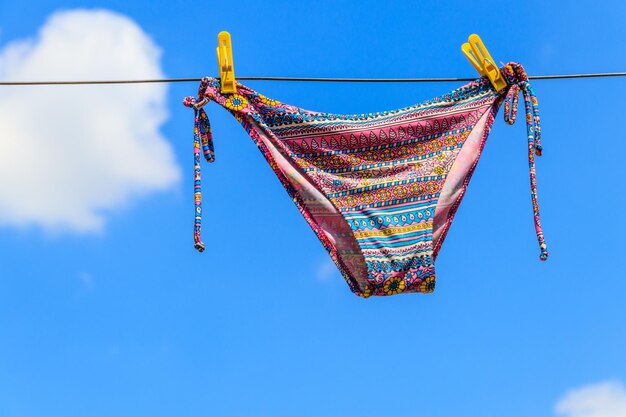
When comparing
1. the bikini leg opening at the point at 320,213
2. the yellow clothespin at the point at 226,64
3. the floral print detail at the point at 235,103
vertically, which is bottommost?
the bikini leg opening at the point at 320,213

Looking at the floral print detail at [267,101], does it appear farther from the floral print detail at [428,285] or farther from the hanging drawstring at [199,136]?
the floral print detail at [428,285]

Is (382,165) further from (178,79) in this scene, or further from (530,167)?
(178,79)

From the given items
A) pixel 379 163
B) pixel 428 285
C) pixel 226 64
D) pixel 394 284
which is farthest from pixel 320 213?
pixel 226 64

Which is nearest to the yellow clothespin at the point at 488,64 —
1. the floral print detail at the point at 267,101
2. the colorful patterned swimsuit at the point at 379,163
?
the colorful patterned swimsuit at the point at 379,163

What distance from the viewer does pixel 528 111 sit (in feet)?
14.4

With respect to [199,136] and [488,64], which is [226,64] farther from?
[488,64]

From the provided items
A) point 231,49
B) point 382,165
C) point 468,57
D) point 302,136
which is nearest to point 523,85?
point 468,57

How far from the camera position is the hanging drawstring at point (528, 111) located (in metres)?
4.27

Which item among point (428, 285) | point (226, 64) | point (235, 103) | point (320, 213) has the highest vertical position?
point (226, 64)

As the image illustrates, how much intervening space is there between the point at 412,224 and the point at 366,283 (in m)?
0.30

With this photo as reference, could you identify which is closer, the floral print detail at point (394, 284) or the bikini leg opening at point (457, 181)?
the floral print detail at point (394, 284)

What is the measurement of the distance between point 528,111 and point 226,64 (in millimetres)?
Result: 1267

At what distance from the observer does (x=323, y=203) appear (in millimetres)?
4344

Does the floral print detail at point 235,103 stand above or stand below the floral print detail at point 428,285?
above
